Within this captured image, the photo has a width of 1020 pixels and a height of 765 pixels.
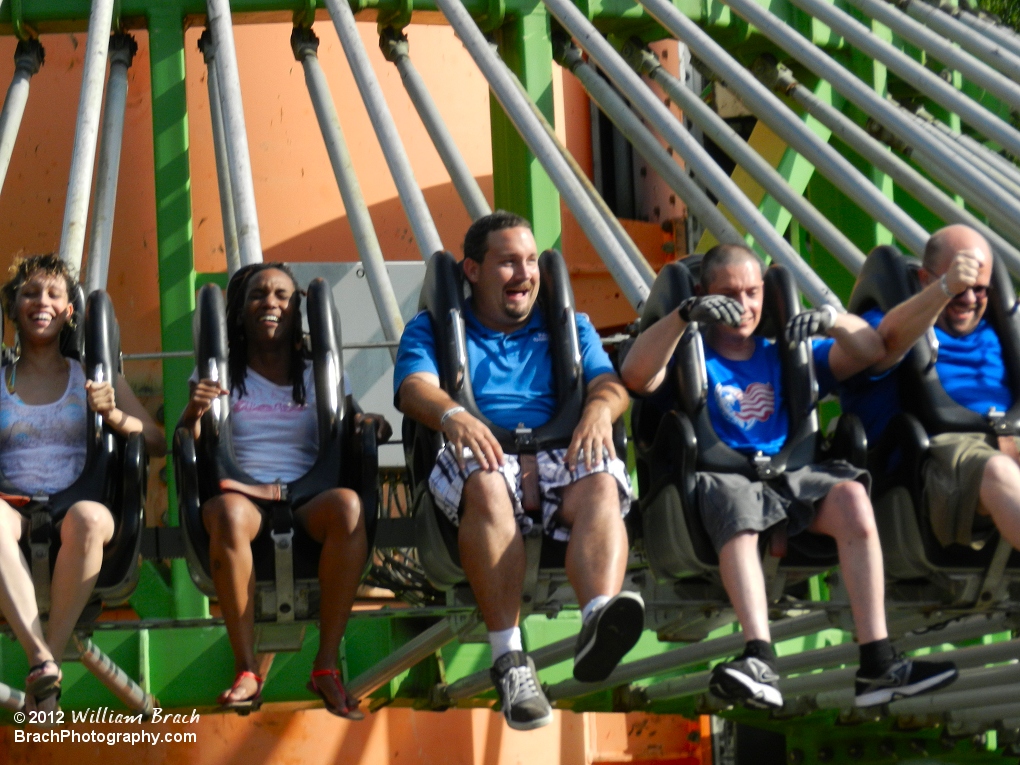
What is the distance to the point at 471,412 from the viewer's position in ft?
14.3

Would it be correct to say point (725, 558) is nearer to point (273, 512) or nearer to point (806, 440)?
point (806, 440)

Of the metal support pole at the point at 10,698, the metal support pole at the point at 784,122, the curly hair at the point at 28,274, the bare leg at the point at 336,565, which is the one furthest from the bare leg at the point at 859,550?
the metal support pole at the point at 10,698

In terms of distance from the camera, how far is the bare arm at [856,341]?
4.47 metres

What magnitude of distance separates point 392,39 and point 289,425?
351 centimetres

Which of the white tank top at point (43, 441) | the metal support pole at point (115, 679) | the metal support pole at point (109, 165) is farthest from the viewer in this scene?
the metal support pole at point (109, 165)

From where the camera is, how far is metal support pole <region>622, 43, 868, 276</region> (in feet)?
21.1

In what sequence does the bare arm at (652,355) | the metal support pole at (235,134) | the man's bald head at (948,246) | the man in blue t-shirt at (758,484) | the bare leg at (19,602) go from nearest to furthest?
the man in blue t-shirt at (758,484)
the bare leg at (19,602)
the bare arm at (652,355)
the man's bald head at (948,246)
the metal support pole at (235,134)

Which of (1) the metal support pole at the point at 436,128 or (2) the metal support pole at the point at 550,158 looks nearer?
(2) the metal support pole at the point at 550,158

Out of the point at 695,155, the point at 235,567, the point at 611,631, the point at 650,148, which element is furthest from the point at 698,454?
the point at 650,148

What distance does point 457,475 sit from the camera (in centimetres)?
423

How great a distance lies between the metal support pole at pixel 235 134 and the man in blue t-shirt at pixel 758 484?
5.60 feet

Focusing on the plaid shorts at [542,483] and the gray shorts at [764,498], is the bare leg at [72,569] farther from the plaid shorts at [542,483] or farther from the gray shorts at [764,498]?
the gray shorts at [764,498]

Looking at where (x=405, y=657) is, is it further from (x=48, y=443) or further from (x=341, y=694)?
(x=48, y=443)

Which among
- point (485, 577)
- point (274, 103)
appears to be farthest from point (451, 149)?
point (485, 577)
